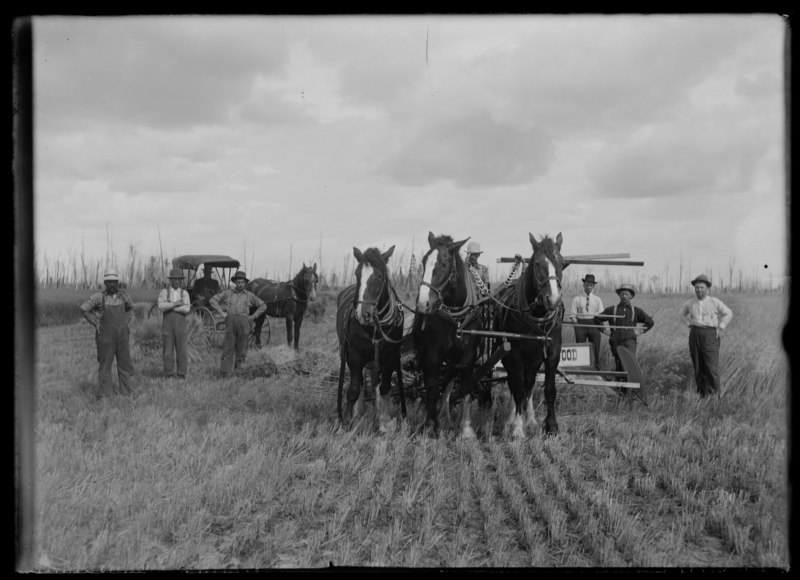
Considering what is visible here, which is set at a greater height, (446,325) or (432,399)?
(446,325)

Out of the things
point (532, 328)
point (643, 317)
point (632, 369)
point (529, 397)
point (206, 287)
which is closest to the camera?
point (532, 328)

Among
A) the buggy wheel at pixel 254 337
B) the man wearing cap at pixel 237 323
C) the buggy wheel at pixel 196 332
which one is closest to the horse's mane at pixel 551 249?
the man wearing cap at pixel 237 323

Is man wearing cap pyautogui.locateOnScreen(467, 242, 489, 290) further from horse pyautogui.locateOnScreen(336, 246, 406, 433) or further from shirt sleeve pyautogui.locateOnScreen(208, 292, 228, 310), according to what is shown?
shirt sleeve pyautogui.locateOnScreen(208, 292, 228, 310)

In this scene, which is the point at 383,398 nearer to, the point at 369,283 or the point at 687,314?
the point at 369,283

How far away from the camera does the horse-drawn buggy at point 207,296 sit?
48.3ft

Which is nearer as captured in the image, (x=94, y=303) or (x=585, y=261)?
(x=585, y=261)

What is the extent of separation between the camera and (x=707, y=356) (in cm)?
906

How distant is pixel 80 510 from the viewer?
4.36 m

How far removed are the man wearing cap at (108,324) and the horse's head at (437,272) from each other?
5264 millimetres

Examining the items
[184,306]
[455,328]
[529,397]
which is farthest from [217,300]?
[529,397]

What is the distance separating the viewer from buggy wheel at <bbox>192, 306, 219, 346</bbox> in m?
14.3

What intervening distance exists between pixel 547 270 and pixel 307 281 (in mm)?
10720

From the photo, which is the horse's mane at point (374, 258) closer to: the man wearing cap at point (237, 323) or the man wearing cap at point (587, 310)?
the man wearing cap at point (587, 310)
